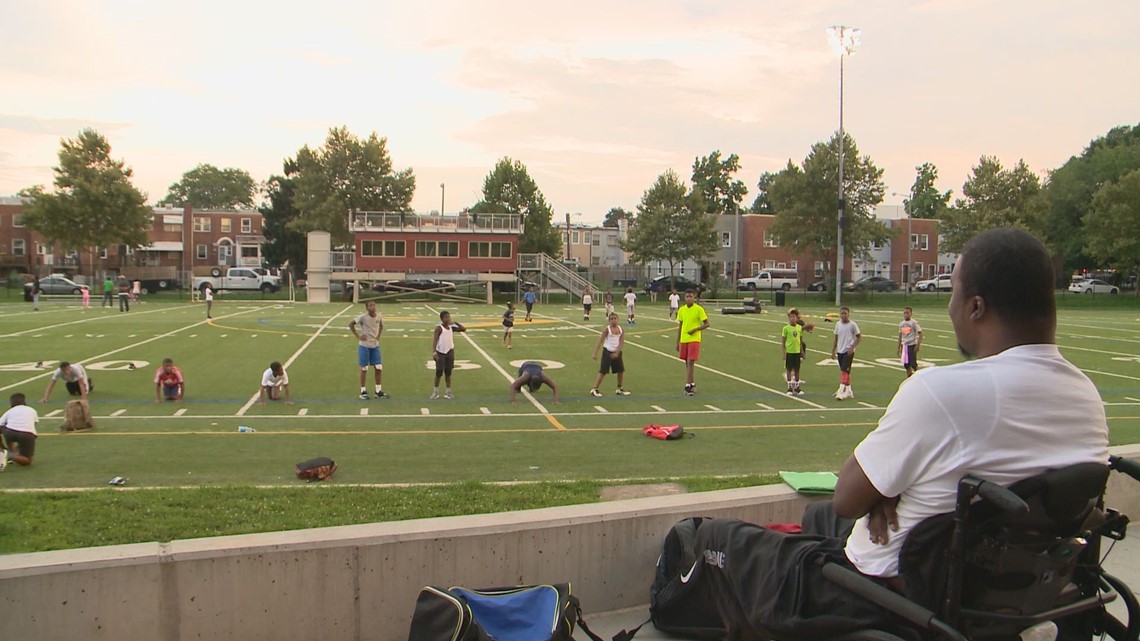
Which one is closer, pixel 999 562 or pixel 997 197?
pixel 999 562

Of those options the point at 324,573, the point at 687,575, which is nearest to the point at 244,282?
the point at 324,573

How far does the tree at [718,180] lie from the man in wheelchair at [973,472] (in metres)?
116

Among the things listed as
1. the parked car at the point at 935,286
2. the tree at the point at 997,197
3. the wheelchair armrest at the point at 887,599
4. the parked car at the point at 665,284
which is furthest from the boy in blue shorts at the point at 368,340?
the parked car at the point at 935,286

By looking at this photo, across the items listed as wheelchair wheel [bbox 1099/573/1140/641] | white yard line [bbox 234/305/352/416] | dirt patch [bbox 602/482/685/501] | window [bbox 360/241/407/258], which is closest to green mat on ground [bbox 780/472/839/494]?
wheelchair wheel [bbox 1099/573/1140/641]

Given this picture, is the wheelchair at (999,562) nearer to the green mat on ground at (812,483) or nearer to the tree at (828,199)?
the green mat on ground at (812,483)

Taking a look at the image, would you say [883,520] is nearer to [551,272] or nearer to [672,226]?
[551,272]

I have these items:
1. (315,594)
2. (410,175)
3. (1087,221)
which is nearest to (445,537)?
(315,594)

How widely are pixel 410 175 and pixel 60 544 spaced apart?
7604 cm

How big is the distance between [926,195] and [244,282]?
4228 inches

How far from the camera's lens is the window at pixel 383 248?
60.8 meters

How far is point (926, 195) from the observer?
134 meters

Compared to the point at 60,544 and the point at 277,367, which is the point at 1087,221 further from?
the point at 60,544

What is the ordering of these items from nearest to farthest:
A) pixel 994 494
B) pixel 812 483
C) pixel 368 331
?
pixel 994 494 → pixel 812 483 → pixel 368 331

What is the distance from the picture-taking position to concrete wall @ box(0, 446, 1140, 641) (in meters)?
3.29
